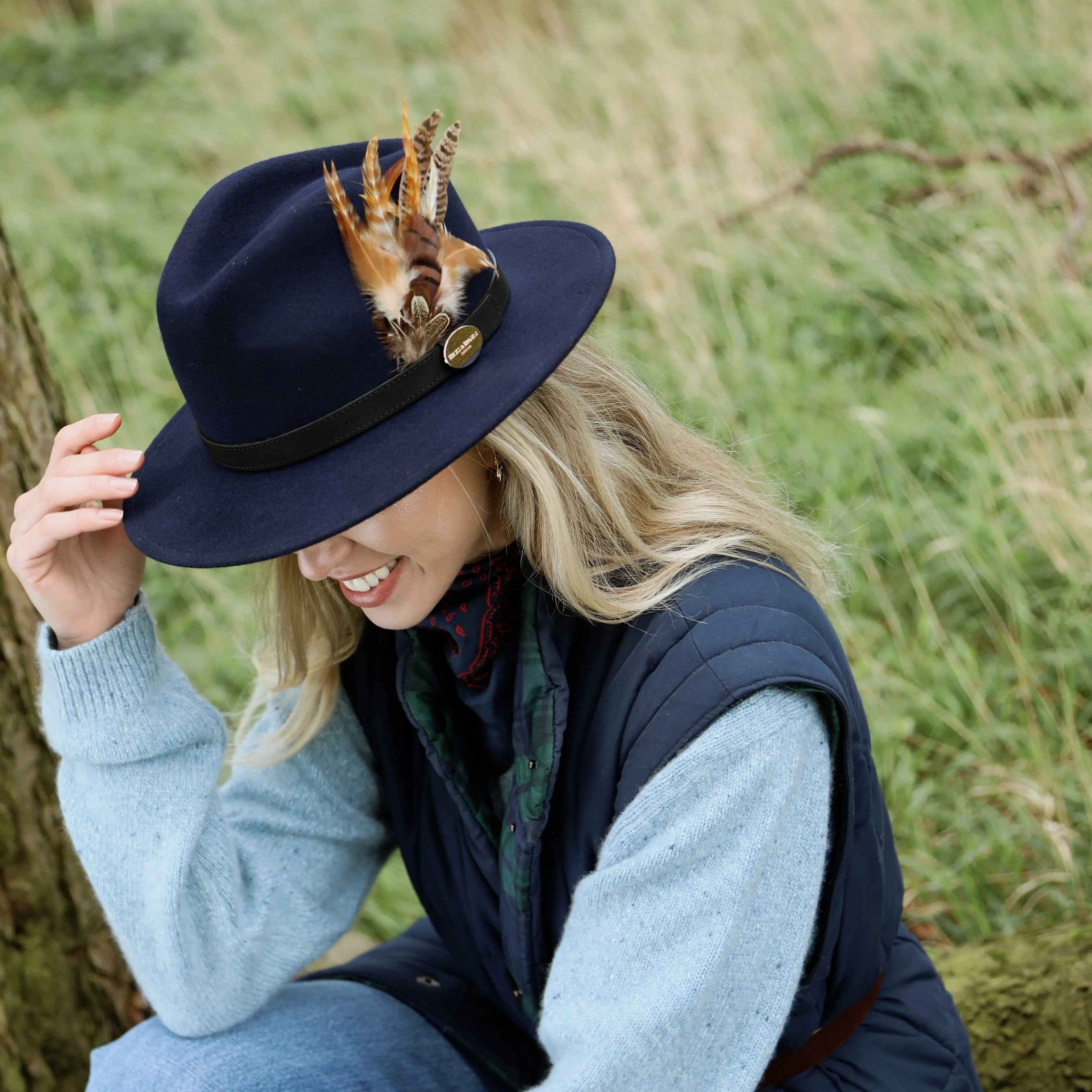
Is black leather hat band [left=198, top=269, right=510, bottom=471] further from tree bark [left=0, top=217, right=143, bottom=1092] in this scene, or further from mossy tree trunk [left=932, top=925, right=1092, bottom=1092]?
mossy tree trunk [left=932, top=925, right=1092, bottom=1092]

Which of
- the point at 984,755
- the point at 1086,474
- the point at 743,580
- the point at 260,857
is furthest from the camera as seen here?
the point at 1086,474

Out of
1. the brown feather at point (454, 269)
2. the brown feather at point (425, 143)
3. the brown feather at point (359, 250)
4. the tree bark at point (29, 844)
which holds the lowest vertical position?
the tree bark at point (29, 844)

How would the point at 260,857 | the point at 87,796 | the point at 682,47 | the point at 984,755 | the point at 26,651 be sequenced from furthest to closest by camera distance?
1. the point at 682,47
2. the point at 984,755
3. the point at 26,651
4. the point at 260,857
5. the point at 87,796

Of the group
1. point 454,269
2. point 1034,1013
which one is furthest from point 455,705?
point 1034,1013

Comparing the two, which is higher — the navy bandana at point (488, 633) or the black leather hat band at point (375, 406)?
the black leather hat band at point (375, 406)

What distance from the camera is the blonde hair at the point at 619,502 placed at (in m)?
1.42

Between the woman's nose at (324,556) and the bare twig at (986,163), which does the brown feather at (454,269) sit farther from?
the bare twig at (986,163)

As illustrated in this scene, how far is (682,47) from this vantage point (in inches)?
249

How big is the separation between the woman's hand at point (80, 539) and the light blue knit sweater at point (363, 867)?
0.05 m

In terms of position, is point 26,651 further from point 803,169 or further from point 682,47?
point 682,47

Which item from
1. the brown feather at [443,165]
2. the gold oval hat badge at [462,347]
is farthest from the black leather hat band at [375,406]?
the brown feather at [443,165]

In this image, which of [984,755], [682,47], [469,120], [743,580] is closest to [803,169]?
[682,47]

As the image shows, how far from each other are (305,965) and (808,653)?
103cm

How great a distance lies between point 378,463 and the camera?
125 cm
